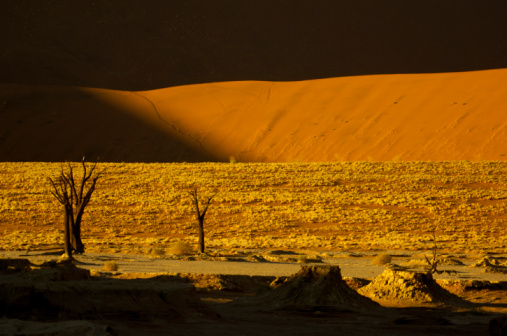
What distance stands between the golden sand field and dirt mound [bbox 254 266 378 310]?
13168 millimetres

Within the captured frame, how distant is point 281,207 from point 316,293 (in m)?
24.1

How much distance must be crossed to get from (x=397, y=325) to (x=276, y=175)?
34.1 m

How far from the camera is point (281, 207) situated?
38938 millimetres

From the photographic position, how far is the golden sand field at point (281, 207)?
32.0 m

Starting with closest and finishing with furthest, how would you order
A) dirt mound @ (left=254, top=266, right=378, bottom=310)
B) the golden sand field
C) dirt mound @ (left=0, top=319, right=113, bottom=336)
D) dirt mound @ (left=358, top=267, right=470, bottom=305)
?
dirt mound @ (left=0, top=319, right=113, bottom=336) → dirt mound @ (left=254, top=266, right=378, bottom=310) → dirt mound @ (left=358, top=267, right=470, bottom=305) → the golden sand field

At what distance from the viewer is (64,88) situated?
70500 mm

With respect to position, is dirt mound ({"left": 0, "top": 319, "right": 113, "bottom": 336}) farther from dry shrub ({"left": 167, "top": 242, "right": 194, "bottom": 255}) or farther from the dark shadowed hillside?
the dark shadowed hillside

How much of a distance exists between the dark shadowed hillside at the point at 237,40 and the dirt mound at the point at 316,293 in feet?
244

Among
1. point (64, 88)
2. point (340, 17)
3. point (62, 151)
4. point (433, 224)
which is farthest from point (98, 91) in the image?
point (340, 17)

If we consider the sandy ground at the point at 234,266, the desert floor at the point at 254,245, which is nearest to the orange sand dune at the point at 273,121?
the desert floor at the point at 254,245

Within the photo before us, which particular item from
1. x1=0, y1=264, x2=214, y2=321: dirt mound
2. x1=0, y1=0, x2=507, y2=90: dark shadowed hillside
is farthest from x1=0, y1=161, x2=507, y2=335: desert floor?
x1=0, y1=0, x2=507, y2=90: dark shadowed hillside

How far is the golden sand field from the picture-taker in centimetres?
3198

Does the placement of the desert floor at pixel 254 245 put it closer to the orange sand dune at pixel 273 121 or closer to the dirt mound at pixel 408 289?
the dirt mound at pixel 408 289

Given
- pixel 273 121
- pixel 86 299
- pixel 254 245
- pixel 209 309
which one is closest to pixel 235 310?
pixel 209 309
